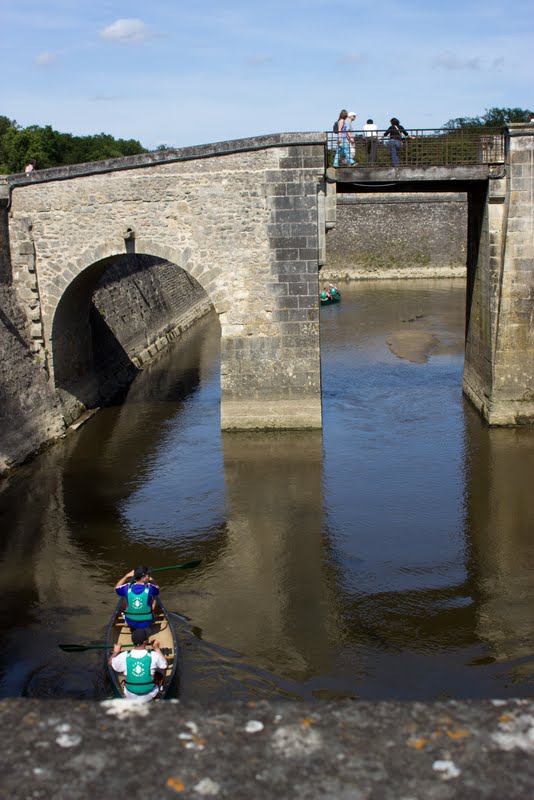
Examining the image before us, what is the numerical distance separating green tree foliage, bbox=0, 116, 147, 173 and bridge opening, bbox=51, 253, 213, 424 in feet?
30.5

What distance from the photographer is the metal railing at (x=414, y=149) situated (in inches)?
655

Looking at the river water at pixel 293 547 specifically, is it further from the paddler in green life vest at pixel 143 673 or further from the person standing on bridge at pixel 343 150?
the person standing on bridge at pixel 343 150

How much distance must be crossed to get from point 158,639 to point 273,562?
3.22 metres

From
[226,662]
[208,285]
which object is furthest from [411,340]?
[226,662]

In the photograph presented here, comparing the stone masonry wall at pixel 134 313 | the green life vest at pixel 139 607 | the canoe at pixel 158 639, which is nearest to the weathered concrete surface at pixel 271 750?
the canoe at pixel 158 639

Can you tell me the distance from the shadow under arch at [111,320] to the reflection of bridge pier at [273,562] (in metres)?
4.34

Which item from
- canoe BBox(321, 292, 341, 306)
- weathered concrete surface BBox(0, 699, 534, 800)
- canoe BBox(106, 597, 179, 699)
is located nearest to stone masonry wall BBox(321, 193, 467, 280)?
canoe BBox(321, 292, 341, 306)

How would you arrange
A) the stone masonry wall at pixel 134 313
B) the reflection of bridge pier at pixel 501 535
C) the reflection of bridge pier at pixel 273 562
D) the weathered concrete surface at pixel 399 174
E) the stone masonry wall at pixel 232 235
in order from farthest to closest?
the stone masonry wall at pixel 134 313 < the weathered concrete surface at pixel 399 174 < the stone masonry wall at pixel 232 235 < the reflection of bridge pier at pixel 501 535 < the reflection of bridge pier at pixel 273 562

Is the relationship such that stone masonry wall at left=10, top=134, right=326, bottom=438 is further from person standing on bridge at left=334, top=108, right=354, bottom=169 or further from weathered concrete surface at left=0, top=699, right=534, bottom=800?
weathered concrete surface at left=0, top=699, right=534, bottom=800

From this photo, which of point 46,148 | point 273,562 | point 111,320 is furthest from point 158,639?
point 46,148

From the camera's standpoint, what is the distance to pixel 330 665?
28.7 ft

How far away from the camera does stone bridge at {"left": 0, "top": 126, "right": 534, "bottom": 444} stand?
15.8 meters

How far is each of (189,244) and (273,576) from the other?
7759 mm

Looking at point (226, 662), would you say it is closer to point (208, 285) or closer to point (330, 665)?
point (330, 665)
